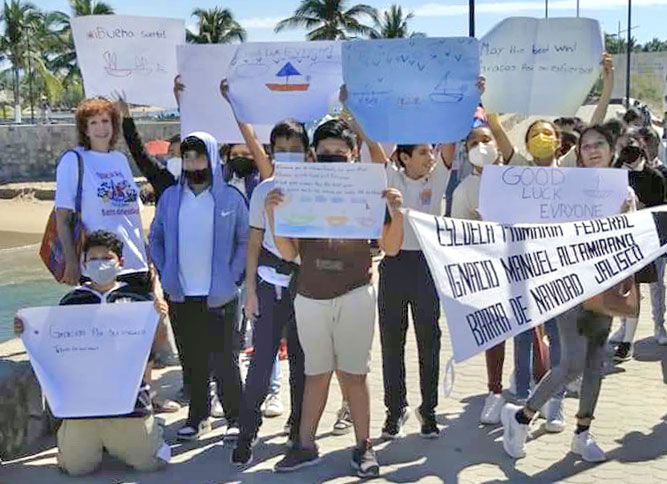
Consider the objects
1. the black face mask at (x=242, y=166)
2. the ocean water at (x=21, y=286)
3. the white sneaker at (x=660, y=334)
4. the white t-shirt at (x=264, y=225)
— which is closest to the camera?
the white t-shirt at (x=264, y=225)

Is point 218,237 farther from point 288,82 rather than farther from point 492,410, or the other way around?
point 492,410

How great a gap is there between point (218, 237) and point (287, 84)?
1004 mm

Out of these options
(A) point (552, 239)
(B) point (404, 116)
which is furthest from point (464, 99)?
(A) point (552, 239)

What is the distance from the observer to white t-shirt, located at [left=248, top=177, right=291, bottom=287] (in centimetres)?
499

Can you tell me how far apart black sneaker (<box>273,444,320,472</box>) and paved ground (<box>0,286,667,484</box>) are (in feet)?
0.19

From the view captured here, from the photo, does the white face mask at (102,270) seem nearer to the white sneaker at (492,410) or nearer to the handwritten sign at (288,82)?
the handwritten sign at (288,82)

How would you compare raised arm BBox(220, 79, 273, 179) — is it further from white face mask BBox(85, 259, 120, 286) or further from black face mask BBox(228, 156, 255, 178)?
white face mask BBox(85, 259, 120, 286)

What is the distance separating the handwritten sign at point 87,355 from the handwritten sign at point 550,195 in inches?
79.6

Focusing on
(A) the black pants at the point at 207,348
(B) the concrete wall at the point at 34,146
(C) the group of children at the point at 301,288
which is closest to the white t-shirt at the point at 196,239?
(C) the group of children at the point at 301,288

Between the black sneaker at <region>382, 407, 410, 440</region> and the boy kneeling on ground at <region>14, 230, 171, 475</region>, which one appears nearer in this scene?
the boy kneeling on ground at <region>14, 230, 171, 475</region>

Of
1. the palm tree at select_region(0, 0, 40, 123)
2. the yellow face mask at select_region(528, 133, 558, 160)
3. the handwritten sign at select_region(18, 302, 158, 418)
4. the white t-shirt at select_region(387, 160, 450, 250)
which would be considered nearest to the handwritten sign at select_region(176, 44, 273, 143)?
the white t-shirt at select_region(387, 160, 450, 250)

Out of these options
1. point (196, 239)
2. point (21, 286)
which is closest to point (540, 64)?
point (196, 239)

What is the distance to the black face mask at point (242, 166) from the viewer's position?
20.4 ft

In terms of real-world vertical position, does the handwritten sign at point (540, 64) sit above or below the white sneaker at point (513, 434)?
above
